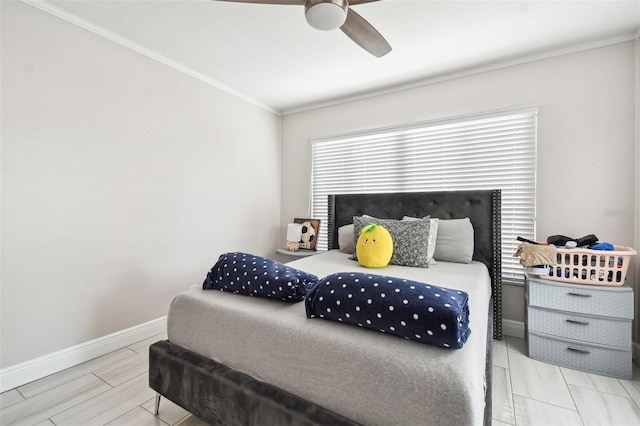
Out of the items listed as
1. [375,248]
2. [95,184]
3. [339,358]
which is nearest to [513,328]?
[375,248]

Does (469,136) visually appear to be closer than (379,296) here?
No

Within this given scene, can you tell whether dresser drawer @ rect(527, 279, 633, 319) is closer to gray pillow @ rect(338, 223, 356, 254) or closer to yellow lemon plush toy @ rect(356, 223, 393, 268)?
yellow lemon plush toy @ rect(356, 223, 393, 268)

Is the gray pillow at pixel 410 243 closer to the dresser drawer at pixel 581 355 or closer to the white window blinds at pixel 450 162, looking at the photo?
the white window blinds at pixel 450 162

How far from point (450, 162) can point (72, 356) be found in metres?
3.63

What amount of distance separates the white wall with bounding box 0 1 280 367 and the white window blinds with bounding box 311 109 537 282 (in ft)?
4.67

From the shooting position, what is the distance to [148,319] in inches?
97.5

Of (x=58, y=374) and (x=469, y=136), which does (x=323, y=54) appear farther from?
(x=58, y=374)

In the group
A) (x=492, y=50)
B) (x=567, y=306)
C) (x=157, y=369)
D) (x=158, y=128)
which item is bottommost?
(x=157, y=369)

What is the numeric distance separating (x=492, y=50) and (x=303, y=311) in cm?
268

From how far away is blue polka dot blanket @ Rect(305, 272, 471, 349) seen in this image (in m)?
0.90

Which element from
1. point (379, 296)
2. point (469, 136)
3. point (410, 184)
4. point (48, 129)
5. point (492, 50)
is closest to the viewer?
point (379, 296)

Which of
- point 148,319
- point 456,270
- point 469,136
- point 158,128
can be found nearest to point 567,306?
point 456,270

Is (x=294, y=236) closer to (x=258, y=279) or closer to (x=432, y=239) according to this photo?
(x=432, y=239)

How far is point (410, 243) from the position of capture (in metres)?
2.23
